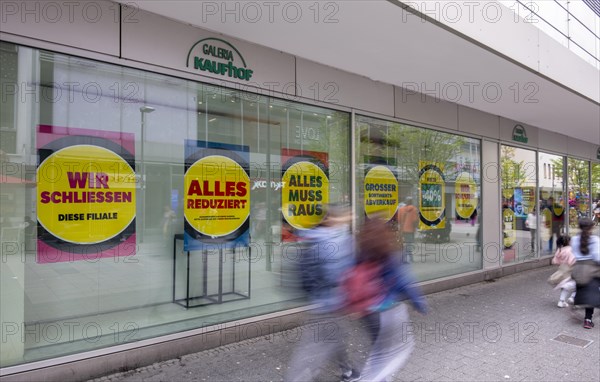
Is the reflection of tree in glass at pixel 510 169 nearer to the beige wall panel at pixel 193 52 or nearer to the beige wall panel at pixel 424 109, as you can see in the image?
the beige wall panel at pixel 424 109

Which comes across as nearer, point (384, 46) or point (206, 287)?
point (206, 287)

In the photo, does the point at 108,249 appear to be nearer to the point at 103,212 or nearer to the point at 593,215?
the point at 103,212

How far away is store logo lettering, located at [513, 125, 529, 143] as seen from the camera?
10.7 meters

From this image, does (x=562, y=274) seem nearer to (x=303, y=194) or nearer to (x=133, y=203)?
(x=303, y=194)

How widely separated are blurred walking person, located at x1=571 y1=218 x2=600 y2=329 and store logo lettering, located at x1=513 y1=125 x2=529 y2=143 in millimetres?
5189

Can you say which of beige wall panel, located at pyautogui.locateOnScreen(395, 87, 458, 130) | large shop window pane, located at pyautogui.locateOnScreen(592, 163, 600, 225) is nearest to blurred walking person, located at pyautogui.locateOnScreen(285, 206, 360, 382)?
beige wall panel, located at pyautogui.locateOnScreen(395, 87, 458, 130)

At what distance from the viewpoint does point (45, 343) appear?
13.8 ft

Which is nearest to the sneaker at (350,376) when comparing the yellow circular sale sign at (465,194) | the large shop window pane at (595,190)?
the yellow circular sale sign at (465,194)

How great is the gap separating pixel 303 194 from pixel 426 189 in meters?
3.35

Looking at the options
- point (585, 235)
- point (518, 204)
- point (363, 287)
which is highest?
point (518, 204)

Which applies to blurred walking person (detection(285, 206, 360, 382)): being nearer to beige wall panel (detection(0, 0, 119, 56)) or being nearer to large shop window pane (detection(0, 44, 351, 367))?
large shop window pane (detection(0, 44, 351, 367))

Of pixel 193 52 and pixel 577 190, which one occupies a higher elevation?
pixel 193 52

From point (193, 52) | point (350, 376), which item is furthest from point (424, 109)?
point (350, 376)

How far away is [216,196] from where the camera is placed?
5426 mm
